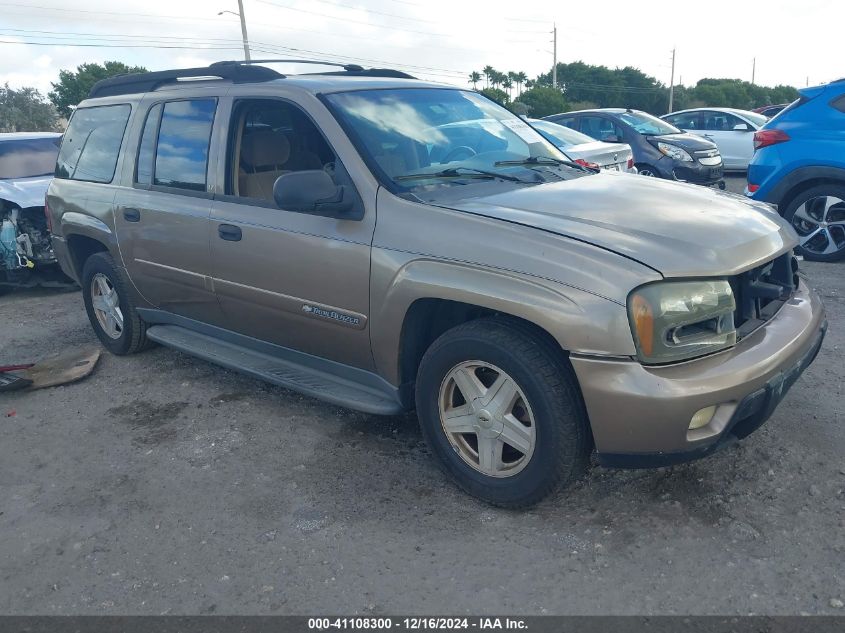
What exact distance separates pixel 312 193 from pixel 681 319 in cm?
164

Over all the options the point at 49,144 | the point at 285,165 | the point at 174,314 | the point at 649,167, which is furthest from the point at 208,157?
the point at 649,167

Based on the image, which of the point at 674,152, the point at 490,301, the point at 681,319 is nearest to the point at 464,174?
the point at 490,301

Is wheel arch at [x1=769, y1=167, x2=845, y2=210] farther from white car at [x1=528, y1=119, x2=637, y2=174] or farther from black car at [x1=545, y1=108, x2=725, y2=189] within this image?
black car at [x1=545, y1=108, x2=725, y2=189]

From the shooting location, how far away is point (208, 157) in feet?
13.6

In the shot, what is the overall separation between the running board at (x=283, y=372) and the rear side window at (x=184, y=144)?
943 millimetres

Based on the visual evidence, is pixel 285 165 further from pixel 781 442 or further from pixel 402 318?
pixel 781 442

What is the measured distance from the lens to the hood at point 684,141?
11.5 metres

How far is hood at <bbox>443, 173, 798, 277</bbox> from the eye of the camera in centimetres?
276

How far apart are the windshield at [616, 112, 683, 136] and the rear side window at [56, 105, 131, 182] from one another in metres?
8.58

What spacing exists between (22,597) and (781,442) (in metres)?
3.35

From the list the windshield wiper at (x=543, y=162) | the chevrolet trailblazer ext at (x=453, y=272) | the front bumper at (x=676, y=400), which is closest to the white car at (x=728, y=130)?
the windshield wiper at (x=543, y=162)

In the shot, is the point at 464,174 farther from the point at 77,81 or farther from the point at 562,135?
the point at 77,81

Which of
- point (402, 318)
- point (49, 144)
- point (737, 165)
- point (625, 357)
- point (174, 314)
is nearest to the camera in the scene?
point (625, 357)

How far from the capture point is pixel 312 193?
324cm
